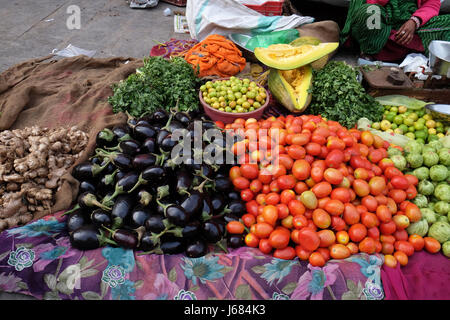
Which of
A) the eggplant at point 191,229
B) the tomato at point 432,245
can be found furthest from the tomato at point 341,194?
the eggplant at point 191,229

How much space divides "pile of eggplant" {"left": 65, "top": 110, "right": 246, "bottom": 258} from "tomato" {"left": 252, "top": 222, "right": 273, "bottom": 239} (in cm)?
15

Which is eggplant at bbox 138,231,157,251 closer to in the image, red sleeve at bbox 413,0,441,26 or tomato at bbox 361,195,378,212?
tomato at bbox 361,195,378,212

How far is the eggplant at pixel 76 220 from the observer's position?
6.11ft

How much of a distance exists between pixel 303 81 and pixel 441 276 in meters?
2.07

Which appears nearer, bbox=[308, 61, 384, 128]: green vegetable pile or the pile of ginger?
the pile of ginger

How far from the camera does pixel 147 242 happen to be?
5.70ft

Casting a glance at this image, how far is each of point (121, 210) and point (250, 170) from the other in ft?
2.93

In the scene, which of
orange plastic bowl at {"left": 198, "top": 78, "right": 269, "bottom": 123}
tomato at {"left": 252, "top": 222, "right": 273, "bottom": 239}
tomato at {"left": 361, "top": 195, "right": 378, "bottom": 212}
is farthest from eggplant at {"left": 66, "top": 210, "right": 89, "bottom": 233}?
tomato at {"left": 361, "top": 195, "right": 378, "bottom": 212}

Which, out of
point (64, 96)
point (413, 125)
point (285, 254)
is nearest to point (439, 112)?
point (413, 125)

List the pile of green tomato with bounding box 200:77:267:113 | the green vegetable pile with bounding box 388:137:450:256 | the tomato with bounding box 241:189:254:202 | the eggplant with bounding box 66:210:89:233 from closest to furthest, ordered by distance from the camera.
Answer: the eggplant with bounding box 66:210:89:233, the green vegetable pile with bounding box 388:137:450:256, the tomato with bounding box 241:189:254:202, the pile of green tomato with bounding box 200:77:267:113

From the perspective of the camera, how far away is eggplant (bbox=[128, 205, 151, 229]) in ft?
5.81
